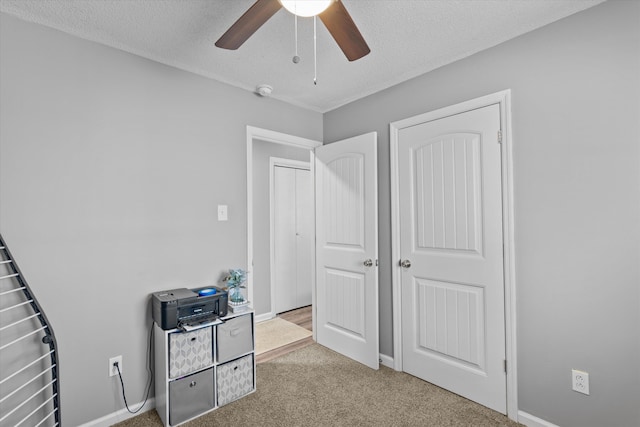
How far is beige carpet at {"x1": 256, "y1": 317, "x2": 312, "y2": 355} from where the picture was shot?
311 centimetres

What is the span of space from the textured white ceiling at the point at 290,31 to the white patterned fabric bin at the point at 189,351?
6.16 ft

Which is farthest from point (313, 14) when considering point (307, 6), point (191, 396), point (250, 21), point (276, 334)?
point (276, 334)

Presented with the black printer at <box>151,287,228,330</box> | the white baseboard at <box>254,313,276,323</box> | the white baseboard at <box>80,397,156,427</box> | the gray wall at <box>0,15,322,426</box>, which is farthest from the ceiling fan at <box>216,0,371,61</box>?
the white baseboard at <box>254,313,276,323</box>

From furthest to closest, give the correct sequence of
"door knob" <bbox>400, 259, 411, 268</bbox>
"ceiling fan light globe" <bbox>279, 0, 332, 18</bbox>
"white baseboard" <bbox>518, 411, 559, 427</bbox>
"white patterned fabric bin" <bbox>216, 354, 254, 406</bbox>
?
"door knob" <bbox>400, 259, 411, 268</bbox>
"white patterned fabric bin" <bbox>216, 354, 254, 406</bbox>
"white baseboard" <bbox>518, 411, 559, 427</bbox>
"ceiling fan light globe" <bbox>279, 0, 332, 18</bbox>

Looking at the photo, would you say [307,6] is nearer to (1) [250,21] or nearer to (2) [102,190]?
(1) [250,21]

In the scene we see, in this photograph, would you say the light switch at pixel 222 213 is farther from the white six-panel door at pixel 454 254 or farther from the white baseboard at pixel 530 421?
the white baseboard at pixel 530 421

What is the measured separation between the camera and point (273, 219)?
13.1 feet

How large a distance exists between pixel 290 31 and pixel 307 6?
74 centimetres

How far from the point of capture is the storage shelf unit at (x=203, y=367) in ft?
6.33

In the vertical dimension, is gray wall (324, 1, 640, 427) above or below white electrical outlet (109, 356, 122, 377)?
above

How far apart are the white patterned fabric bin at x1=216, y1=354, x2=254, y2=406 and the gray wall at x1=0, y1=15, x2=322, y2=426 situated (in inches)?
20.6

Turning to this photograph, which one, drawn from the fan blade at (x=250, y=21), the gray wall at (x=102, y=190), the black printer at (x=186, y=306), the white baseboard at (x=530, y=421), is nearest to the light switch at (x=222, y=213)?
the gray wall at (x=102, y=190)

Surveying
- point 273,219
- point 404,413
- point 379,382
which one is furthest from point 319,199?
point 404,413

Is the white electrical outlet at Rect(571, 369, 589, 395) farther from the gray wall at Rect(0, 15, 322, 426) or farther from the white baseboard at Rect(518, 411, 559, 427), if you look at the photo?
the gray wall at Rect(0, 15, 322, 426)
